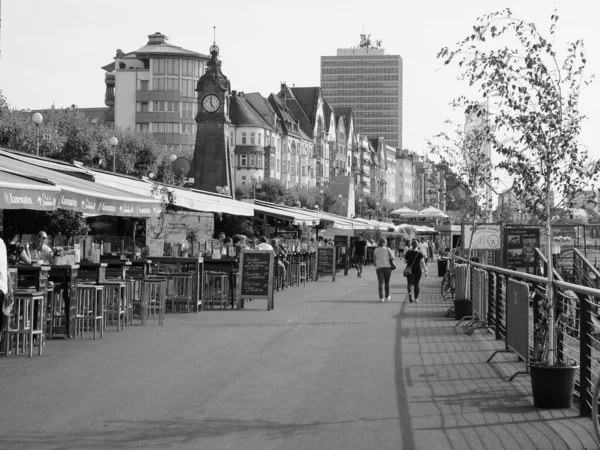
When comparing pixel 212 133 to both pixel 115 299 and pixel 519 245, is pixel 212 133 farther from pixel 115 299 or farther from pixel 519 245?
pixel 115 299

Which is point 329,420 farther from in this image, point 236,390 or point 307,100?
point 307,100

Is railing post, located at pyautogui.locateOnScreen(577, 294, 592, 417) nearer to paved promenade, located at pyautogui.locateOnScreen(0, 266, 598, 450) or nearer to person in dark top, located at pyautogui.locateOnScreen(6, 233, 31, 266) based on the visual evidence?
paved promenade, located at pyautogui.locateOnScreen(0, 266, 598, 450)

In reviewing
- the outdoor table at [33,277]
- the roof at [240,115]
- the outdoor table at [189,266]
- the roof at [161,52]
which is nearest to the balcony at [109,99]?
the roof at [161,52]

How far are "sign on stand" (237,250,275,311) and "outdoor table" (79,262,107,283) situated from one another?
5.78 meters

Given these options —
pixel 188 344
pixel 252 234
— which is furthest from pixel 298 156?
pixel 188 344

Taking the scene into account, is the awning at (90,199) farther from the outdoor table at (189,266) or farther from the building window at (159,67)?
the building window at (159,67)

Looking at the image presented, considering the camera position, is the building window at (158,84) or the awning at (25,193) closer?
the awning at (25,193)

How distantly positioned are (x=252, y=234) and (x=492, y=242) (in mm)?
20751

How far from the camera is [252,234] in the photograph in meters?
45.9

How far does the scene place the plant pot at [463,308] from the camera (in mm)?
20133

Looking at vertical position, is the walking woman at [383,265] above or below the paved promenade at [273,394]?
above

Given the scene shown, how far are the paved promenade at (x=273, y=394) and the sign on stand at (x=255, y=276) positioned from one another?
Answer: 15.6 feet

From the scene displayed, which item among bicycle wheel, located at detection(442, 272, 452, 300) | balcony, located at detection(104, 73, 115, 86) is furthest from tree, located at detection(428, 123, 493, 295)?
balcony, located at detection(104, 73, 115, 86)

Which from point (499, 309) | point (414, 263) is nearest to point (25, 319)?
point (499, 309)
